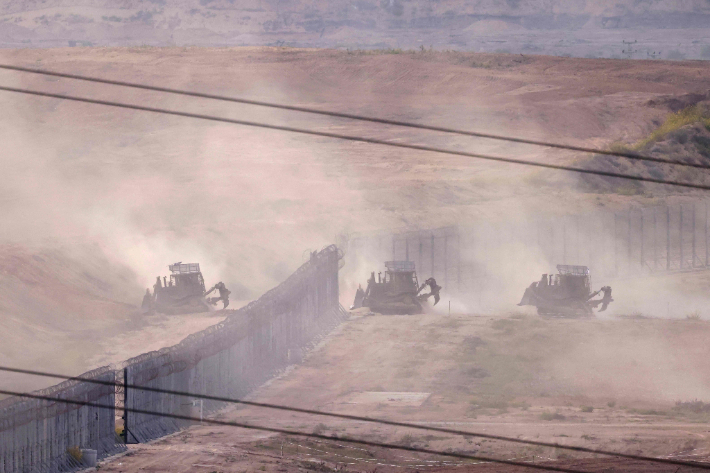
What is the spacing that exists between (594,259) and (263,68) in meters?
71.1

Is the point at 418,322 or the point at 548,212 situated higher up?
the point at 548,212

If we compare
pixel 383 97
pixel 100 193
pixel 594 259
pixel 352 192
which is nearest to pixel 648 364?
pixel 594 259

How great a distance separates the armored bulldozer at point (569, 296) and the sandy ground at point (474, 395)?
2.29m

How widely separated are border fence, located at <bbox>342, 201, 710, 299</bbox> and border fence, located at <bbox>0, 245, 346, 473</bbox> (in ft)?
42.9

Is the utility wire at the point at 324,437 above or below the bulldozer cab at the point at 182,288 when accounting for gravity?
below

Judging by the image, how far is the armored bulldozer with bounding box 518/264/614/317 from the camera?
50.4 meters

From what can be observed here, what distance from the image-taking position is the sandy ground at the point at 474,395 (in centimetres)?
2583

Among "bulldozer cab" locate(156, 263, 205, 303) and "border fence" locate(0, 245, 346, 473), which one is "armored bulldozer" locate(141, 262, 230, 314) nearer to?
"bulldozer cab" locate(156, 263, 205, 303)

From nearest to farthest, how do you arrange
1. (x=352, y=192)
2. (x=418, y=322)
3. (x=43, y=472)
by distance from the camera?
1. (x=43, y=472)
2. (x=418, y=322)
3. (x=352, y=192)

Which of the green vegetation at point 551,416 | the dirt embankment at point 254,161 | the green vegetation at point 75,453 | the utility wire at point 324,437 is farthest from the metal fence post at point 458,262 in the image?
the green vegetation at point 75,453

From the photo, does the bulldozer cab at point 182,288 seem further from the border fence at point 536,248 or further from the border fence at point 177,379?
the border fence at point 536,248

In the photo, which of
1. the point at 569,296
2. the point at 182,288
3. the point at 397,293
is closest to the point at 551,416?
the point at 569,296

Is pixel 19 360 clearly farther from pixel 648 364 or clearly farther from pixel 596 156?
pixel 596 156

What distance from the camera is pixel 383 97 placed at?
403 ft
